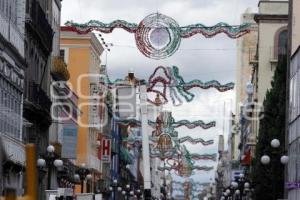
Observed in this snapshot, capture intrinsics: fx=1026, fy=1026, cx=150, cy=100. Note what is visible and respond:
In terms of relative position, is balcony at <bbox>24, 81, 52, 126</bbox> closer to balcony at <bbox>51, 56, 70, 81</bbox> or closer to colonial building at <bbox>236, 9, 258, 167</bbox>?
balcony at <bbox>51, 56, 70, 81</bbox>

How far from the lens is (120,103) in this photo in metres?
29.5

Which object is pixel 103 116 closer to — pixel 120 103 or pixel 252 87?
pixel 252 87

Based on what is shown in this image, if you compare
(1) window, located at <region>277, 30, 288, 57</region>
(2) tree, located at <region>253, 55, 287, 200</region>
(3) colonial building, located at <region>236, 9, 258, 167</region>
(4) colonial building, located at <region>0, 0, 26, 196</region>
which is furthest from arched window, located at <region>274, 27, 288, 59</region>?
(4) colonial building, located at <region>0, 0, 26, 196</region>

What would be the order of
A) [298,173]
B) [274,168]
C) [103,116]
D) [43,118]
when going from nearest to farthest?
1. [298,173]
2. [43,118]
3. [274,168]
4. [103,116]

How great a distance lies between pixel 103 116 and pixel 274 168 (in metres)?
45.8

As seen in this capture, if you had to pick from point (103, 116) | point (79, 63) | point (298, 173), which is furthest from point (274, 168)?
point (103, 116)

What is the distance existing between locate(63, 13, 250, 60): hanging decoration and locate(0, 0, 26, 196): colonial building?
9.67 ft

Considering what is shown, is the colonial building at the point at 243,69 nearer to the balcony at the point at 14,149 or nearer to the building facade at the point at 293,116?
the building facade at the point at 293,116

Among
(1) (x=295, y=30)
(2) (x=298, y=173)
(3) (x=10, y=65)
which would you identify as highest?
(1) (x=295, y=30)

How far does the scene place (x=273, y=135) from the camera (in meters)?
61.9

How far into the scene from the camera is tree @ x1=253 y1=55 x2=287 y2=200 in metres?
61.7

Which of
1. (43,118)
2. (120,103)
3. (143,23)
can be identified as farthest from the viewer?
(43,118)

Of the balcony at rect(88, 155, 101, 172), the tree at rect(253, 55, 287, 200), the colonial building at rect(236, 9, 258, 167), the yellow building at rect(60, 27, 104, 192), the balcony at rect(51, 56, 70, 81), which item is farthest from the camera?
the colonial building at rect(236, 9, 258, 167)

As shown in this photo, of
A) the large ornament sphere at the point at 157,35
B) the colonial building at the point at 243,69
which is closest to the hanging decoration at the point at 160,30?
the large ornament sphere at the point at 157,35
